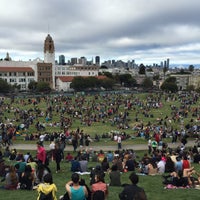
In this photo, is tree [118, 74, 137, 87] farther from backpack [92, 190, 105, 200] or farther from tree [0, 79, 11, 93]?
backpack [92, 190, 105, 200]

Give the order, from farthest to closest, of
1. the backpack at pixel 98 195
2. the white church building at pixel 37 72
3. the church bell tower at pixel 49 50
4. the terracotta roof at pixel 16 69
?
the church bell tower at pixel 49 50, the white church building at pixel 37 72, the terracotta roof at pixel 16 69, the backpack at pixel 98 195

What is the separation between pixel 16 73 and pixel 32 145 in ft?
285

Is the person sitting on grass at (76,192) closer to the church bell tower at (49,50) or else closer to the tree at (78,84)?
the tree at (78,84)

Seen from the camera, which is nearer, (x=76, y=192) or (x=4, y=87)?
(x=76, y=192)

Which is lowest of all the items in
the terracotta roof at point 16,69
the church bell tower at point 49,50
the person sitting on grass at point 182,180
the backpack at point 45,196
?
the person sitting on grass at point 182,180

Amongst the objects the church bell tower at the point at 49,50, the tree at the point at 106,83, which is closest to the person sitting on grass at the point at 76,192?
the tree at the point at 106,83

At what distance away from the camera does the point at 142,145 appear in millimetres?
25562

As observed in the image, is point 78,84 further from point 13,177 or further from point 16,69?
point 13,177

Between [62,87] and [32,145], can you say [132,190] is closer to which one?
[32,145]

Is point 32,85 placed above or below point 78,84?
below

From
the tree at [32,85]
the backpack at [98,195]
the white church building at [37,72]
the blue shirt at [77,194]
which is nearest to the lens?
the blue shirt at [77,194]

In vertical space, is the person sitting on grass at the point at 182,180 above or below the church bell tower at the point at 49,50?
below

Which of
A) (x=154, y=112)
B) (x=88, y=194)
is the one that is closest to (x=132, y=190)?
(x=88, y=194)

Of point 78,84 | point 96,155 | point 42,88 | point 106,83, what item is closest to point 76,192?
A: point 96,155
